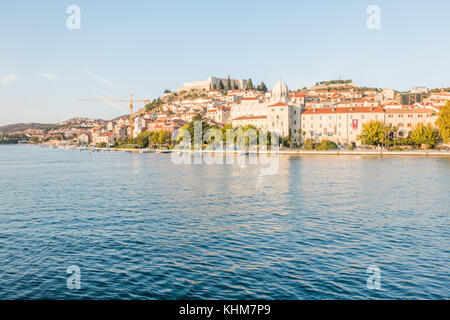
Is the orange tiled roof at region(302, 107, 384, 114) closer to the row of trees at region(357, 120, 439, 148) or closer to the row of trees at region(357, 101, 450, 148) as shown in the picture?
the row of trees at region(357, 101, 450, 148)

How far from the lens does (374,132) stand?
85750 millimetres

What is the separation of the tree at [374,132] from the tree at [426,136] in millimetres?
6590

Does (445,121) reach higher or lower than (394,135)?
higher

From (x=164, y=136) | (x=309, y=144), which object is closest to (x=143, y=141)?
(x=164, y=136)

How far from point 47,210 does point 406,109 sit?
9478cm

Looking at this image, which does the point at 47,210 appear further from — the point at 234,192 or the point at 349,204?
the point at 349,204

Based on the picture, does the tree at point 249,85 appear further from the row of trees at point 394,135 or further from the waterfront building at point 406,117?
the row of trees at point 394,135

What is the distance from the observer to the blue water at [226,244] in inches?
429

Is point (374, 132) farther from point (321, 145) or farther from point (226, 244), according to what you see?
point (226, 244)

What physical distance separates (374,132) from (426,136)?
10672 millimetres

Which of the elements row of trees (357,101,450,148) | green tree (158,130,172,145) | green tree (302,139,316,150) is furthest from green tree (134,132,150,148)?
row of trees (357,101,450,148)

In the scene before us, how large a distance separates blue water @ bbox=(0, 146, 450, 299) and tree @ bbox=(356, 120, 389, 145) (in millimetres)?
60209
